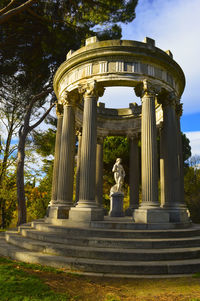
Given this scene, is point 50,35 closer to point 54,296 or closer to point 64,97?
point 64,97

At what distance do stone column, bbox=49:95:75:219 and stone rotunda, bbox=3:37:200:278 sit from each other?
0.21 feet

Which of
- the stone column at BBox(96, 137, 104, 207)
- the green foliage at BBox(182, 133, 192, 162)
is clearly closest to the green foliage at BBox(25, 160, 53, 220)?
the stone column at BBox(96, 137, 104, 207)

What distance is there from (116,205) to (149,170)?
6.05 metres

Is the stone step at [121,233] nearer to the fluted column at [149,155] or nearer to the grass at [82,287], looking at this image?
the fluted column at [149,155]

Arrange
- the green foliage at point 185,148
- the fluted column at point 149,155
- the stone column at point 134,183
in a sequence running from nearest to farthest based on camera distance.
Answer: the fluted column at point 149,155
the stone column at point 134,183
the green foliage at point 185,148

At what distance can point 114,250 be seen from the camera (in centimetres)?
891

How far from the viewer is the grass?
233 inches

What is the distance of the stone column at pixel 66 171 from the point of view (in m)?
14.6

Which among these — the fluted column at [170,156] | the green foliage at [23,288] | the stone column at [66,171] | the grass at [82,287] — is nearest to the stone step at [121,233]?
the grass at [82,287]

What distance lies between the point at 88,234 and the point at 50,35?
62.1 feet

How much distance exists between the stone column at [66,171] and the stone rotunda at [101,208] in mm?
65

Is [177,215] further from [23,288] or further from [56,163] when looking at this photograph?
[23,288]

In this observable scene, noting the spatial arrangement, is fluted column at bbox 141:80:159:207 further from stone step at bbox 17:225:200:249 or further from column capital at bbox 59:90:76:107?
column capital at bbox 59:90:76:107

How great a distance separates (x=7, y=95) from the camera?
2530 cm
